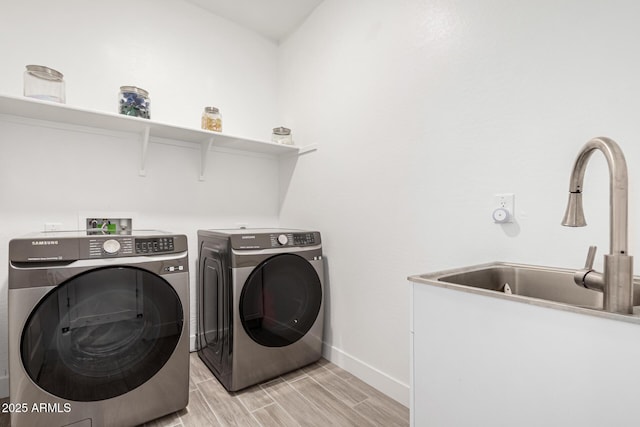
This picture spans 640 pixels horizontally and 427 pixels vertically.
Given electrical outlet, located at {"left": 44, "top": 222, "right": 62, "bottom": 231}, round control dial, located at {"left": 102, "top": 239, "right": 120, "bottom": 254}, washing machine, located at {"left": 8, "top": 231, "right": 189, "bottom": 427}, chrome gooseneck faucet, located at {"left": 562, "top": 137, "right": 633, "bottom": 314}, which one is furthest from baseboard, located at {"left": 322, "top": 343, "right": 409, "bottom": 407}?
electrical outlet, located at {"left": 44, "top": 222, "right": 62, "bottom": 231}

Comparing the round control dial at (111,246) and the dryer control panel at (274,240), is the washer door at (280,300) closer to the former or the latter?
the dryer control panel at (274,240)

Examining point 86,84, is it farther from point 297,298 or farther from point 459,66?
point 459,66

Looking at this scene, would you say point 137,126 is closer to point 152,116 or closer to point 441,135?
point 152,116

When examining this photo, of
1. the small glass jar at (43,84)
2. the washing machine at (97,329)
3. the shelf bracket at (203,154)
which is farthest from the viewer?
the shelf bracket at (203,154)

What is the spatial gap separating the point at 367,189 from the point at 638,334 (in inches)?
55.4

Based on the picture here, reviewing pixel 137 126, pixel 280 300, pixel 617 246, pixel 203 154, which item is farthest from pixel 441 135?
pixel 137 126

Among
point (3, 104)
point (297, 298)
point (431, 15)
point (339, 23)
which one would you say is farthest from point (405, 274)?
point (3, 104)

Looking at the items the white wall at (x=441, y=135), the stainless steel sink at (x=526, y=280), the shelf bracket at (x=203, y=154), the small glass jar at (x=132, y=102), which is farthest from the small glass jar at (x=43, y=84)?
the stainless steel sink at (x=526, y=280)

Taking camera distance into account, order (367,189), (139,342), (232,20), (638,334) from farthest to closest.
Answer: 1. (232,20)
2. (367,189)
3. (139,342)
4. (638,334)

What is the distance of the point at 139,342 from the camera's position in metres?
1.44

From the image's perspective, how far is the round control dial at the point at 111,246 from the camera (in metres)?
1.34

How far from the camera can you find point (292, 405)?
5.42 feet

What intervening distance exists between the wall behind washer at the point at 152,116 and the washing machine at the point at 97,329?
72 cm

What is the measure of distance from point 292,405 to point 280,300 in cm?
58
